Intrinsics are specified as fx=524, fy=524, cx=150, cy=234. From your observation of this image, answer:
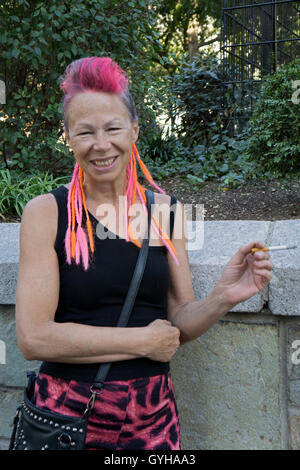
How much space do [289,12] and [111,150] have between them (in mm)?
9189

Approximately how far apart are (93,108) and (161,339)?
32.7 inches

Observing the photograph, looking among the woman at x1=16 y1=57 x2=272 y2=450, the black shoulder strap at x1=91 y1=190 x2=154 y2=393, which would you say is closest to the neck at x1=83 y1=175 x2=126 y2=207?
the woman at x1=16 y1=57 x2=272 y2=450

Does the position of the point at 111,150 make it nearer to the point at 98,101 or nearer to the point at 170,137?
the point at 98,101

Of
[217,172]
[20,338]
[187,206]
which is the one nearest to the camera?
[20,338]

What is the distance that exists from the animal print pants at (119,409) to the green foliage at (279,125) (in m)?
2.43

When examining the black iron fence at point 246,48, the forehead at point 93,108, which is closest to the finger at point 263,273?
the forehead at point 93,108

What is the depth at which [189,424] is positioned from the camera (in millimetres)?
2307

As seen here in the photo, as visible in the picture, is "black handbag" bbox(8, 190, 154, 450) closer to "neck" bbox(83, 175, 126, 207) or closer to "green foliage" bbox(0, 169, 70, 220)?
"neck" bbox(83, 175, 126, 207)

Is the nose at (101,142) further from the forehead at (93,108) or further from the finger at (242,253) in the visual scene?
the finger at (242,253)

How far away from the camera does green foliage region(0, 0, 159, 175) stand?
451 centimetres

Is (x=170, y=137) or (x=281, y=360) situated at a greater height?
(x=170, y=137)

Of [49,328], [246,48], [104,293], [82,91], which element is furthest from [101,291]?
[246,48]

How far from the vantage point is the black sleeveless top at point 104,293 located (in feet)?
5.82
